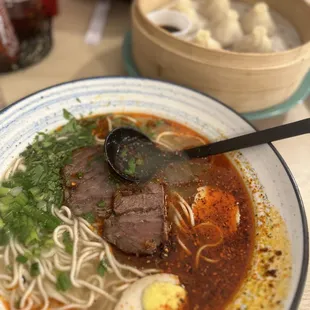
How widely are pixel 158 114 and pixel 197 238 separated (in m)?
0.91

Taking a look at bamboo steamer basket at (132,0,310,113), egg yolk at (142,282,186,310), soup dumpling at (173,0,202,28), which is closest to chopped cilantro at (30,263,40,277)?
egg yolk at (142,282,186,310)

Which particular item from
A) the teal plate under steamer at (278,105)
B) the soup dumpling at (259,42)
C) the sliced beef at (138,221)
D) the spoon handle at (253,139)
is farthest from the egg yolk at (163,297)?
the soup dumpling at (259,42)

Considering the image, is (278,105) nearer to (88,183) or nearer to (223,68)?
(223,68)

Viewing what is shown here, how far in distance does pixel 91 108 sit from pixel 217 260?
127cm

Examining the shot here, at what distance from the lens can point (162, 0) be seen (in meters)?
3.22

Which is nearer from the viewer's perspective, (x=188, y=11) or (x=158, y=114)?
(x=158, y=114)

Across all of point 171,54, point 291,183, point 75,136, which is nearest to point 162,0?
point 171,54

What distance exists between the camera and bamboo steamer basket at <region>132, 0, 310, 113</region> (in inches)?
92.2

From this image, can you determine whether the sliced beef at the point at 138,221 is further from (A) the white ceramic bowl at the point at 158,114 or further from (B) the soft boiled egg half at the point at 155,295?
(A) the white ceramic bowl at the point at 158,114

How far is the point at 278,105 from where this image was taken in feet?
8.68

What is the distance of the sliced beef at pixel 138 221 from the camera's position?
5.94ft

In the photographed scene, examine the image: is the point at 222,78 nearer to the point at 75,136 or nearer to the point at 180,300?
the point at 75,136

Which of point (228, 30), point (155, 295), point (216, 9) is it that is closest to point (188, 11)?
point (216, 9)

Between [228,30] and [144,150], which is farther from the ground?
[228,30]
